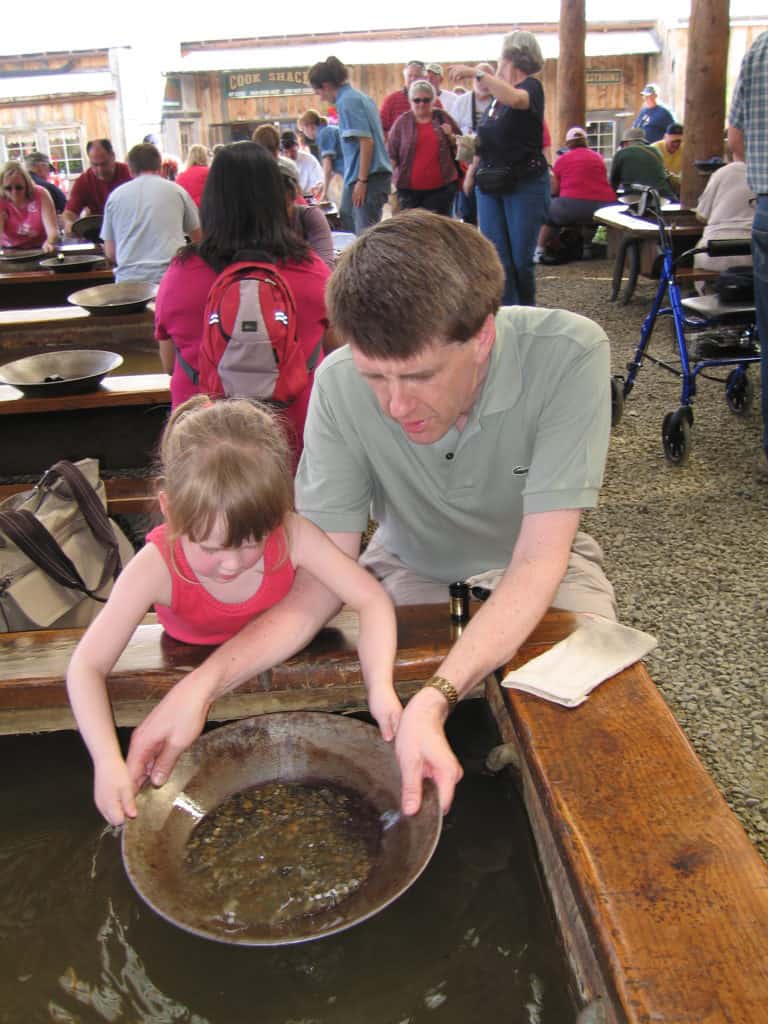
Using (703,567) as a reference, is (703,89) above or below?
above

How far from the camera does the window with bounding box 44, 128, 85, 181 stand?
1611cm

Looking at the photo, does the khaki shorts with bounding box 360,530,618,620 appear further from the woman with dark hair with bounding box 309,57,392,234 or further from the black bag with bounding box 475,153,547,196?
the woman with dark hair with bounding box 309,57,392,234

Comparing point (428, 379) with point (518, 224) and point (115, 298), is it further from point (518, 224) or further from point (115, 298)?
point (518, 224)

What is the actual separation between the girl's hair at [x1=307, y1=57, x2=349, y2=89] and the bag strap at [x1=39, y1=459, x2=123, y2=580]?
5.24m

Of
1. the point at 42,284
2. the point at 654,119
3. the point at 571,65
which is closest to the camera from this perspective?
the point at 42,284

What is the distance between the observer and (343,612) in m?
1.81

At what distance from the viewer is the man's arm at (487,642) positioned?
52.7 inches

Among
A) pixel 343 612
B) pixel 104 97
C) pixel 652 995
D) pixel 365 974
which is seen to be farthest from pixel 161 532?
pixel 104 97

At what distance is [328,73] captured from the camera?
21.9ft

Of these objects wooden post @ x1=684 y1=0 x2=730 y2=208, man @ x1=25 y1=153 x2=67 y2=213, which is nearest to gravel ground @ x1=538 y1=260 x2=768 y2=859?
wooden post @ x1=684 y1=0 x2=730 y2=208

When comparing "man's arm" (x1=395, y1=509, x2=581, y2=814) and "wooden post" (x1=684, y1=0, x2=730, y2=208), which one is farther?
"wooden post" (x1=684, y1=0, x2=730, y2=208)

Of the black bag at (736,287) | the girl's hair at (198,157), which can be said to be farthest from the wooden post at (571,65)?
the black bag at (736,287)

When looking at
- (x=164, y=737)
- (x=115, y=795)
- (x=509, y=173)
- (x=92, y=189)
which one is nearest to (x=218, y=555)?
(x=164, y=737)

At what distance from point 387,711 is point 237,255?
191cm
